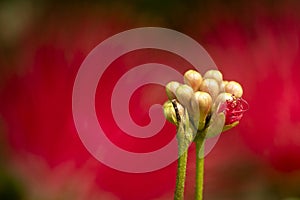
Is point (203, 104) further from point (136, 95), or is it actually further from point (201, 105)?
point (136, 95)

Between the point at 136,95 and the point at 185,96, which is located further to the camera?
the point at 136,95

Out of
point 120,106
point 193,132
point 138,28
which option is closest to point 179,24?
point 138,28

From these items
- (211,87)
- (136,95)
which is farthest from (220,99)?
(136,95)

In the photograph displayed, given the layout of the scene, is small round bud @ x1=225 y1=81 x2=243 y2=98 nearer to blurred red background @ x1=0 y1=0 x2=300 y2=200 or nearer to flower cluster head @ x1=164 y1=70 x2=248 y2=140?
flower cluster head @ x1=164 y1=70 x2=248 y2=140

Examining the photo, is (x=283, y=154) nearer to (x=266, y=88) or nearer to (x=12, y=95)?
(x=266, y=88)

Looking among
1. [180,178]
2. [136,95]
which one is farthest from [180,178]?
[136,95]

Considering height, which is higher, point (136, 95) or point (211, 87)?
point (136, 95)

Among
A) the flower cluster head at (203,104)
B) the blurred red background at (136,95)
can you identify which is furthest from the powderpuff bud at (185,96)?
the blurred red background at (136,95)

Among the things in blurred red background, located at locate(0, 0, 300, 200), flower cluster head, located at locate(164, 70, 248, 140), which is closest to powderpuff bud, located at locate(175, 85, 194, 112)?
flower cluster head, located at locate(164, 70, 248, 140)
